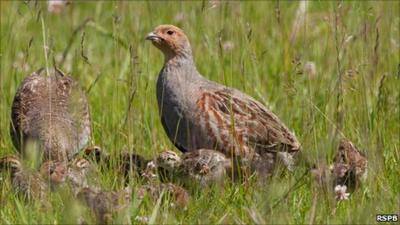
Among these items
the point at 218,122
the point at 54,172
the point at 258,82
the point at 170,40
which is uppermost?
the point at 170,40

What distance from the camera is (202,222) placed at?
19.4ft

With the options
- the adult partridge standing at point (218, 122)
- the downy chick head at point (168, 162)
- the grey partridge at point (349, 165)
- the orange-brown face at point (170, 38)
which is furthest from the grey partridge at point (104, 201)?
the orange-brown face at point (170, 38)

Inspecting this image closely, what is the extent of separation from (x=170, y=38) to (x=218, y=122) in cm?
77

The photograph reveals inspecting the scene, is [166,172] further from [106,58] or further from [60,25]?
[60,25]

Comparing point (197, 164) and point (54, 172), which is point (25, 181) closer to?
point (54, 172)

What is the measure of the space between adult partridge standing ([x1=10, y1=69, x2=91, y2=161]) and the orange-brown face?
686 mm

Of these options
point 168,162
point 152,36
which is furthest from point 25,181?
point 152,36

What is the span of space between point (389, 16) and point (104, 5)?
4.19 metres

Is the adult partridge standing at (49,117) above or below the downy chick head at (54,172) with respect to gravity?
above

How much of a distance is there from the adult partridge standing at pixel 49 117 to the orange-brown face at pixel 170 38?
686 millimetres

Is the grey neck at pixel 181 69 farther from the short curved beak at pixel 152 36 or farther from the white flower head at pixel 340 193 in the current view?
the white flower head at pixel 340 193

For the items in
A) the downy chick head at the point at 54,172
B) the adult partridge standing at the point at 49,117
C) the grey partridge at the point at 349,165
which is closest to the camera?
the downy chick head at the point at 54,172

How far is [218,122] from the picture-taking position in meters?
7.94

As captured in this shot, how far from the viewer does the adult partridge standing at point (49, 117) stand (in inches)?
301
